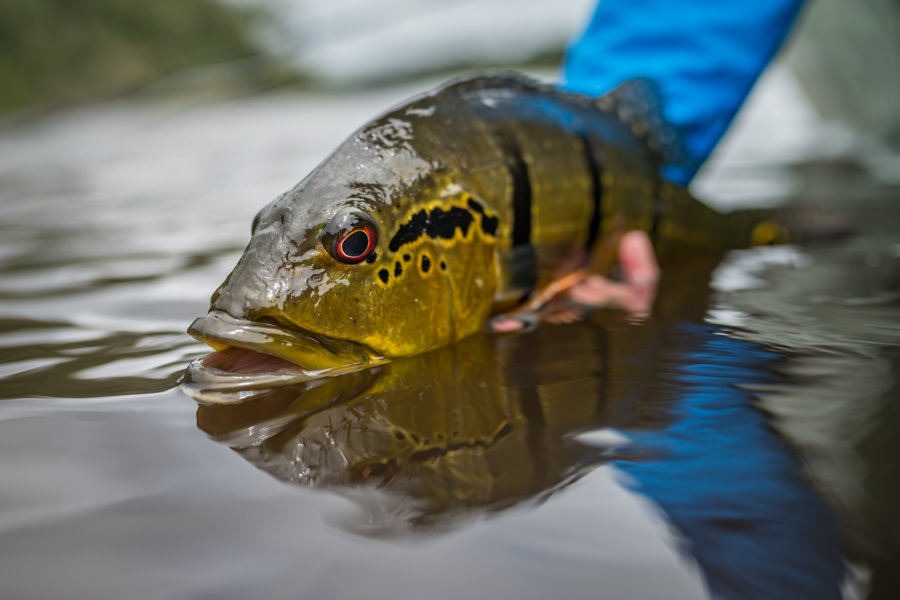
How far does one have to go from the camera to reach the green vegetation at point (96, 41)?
2791 cm

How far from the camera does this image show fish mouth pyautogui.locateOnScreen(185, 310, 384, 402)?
5.16 ft

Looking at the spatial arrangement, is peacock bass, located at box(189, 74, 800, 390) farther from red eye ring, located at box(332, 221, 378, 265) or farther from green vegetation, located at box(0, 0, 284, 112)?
green vegetation, located at box(0, 0, 284, 112)

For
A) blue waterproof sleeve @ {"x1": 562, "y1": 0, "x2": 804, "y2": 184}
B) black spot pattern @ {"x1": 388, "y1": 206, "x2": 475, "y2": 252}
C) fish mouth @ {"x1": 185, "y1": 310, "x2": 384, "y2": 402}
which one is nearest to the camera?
fish mouth @ {"x1": 185, "y1": 310, "x2": 384, "y2": 402}

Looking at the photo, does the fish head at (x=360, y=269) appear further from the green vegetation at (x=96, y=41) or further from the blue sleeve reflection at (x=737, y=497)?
the green vegetation at (x=96, y=41)

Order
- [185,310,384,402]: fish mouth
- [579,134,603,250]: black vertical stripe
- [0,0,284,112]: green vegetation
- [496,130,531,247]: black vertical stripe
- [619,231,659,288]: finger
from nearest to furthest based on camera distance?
[185,310,384,402]: fish mouth
[496,130,531,247]: black vertical stripe
[579,134,603,250]: black vertical stripe
[619,231,659,288]: finger
[0,0,284,112]: green vegetation

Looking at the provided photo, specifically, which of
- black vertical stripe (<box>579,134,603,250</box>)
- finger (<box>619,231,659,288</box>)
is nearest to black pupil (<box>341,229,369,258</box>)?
black vertical stripe (<box>579,134,603,250</box>)

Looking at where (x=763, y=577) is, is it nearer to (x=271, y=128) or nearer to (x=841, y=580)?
(x=841, y=580)

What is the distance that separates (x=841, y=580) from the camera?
89cm

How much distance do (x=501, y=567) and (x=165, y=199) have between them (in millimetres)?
5326

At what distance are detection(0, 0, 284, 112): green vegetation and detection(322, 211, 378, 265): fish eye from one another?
2636 cm

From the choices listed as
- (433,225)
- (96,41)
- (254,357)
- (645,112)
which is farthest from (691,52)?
(96,41)

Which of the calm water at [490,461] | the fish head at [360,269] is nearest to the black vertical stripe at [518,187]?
Result: the fish head at [360,269]

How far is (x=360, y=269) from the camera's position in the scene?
1.79 m

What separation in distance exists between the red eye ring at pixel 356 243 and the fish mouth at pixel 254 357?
8.7 inches
